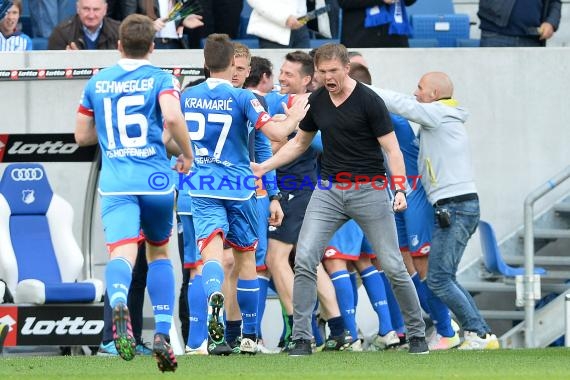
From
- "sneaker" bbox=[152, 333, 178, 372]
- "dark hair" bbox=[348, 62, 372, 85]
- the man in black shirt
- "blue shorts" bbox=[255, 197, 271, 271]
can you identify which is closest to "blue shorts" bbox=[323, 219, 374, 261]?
"blue shorts" bbox=[255, 197, 271, 271]

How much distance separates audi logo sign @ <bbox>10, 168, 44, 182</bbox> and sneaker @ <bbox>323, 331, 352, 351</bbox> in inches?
113

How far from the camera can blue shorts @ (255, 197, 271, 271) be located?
11.1 m

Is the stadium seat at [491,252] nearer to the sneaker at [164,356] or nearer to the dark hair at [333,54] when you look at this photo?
the dark hair at [333,54]

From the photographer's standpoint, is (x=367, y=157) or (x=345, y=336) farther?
(x=345, y=336)

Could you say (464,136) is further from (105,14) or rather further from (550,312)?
(105,14)

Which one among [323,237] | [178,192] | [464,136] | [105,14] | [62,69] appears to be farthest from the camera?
[105,14]

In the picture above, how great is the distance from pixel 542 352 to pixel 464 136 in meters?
1.98

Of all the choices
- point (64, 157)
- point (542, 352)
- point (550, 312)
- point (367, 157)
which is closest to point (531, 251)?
point (550, 312)

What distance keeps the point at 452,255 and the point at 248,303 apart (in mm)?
1993

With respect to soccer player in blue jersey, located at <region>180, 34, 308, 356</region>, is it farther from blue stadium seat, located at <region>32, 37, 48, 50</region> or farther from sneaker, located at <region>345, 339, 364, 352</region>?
blue stadium seat, located at <region>32, 37, 48, 50</region>

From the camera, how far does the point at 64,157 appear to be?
42.3ft

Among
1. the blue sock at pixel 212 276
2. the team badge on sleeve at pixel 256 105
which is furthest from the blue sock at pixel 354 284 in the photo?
the team badge on sleeve at pixel 256 105

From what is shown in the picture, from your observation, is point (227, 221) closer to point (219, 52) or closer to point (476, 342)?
point (219, 52)

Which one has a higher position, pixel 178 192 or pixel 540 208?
pixel 178 192
